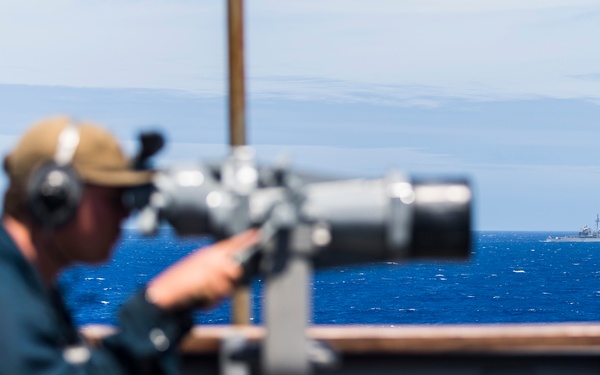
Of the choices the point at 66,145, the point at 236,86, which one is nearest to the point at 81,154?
the point at 66,145

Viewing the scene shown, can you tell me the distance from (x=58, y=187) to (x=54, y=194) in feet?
0.06

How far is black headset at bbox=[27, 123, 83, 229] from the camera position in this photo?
192 centimetres

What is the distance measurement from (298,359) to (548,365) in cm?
142

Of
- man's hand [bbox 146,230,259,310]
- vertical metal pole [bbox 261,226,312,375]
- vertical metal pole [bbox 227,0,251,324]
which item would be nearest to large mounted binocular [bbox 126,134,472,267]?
vertical metal pole [bbox 261,226,312,375]

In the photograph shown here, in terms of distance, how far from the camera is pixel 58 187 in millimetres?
1914

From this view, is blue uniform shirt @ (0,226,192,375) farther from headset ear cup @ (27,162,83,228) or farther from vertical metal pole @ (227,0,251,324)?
vertical metal pole @ (227,0,251,324)

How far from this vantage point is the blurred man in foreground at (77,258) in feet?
6.19

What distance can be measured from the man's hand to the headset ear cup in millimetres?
227

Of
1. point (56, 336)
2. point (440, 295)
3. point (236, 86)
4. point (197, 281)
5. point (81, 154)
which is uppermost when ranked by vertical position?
point (236, 86)

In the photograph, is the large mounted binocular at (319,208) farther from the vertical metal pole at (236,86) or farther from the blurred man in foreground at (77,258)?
the vertical metal pole at (236,86)

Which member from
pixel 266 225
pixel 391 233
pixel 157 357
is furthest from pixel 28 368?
pixel 391 233

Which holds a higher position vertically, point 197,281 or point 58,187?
point 58,187

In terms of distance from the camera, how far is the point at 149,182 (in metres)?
2.08

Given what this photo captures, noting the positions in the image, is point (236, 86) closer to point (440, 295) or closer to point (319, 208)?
point (319, 208)
